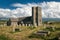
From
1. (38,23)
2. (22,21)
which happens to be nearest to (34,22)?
(38,23)

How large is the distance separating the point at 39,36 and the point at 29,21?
5129 cm

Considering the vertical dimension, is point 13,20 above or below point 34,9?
below

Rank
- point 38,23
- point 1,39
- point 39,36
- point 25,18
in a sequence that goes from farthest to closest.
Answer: point 25,18, point 38,23, point 39,36, point 1,39

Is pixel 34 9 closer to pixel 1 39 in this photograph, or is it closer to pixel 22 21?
pixel 22 21

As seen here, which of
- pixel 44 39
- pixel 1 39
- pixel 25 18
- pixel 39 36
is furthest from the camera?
pixel 25 18

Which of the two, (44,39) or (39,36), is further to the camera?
(39,36)

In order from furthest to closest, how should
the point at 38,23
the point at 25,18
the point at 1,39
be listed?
the point at 25,18 < the point at 38,23 < the point at 1,39

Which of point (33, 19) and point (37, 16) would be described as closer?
point (33, 19)

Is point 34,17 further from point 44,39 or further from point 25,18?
point 44,39

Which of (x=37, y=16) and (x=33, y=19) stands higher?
(x=37, y=16)

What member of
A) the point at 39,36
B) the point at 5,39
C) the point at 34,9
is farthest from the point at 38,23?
the point at 5,39

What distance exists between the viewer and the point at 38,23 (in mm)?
78625

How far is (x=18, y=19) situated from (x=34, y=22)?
31.8ft

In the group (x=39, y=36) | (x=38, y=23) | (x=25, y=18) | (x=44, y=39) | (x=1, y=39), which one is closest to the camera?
(x=1, y=39)
